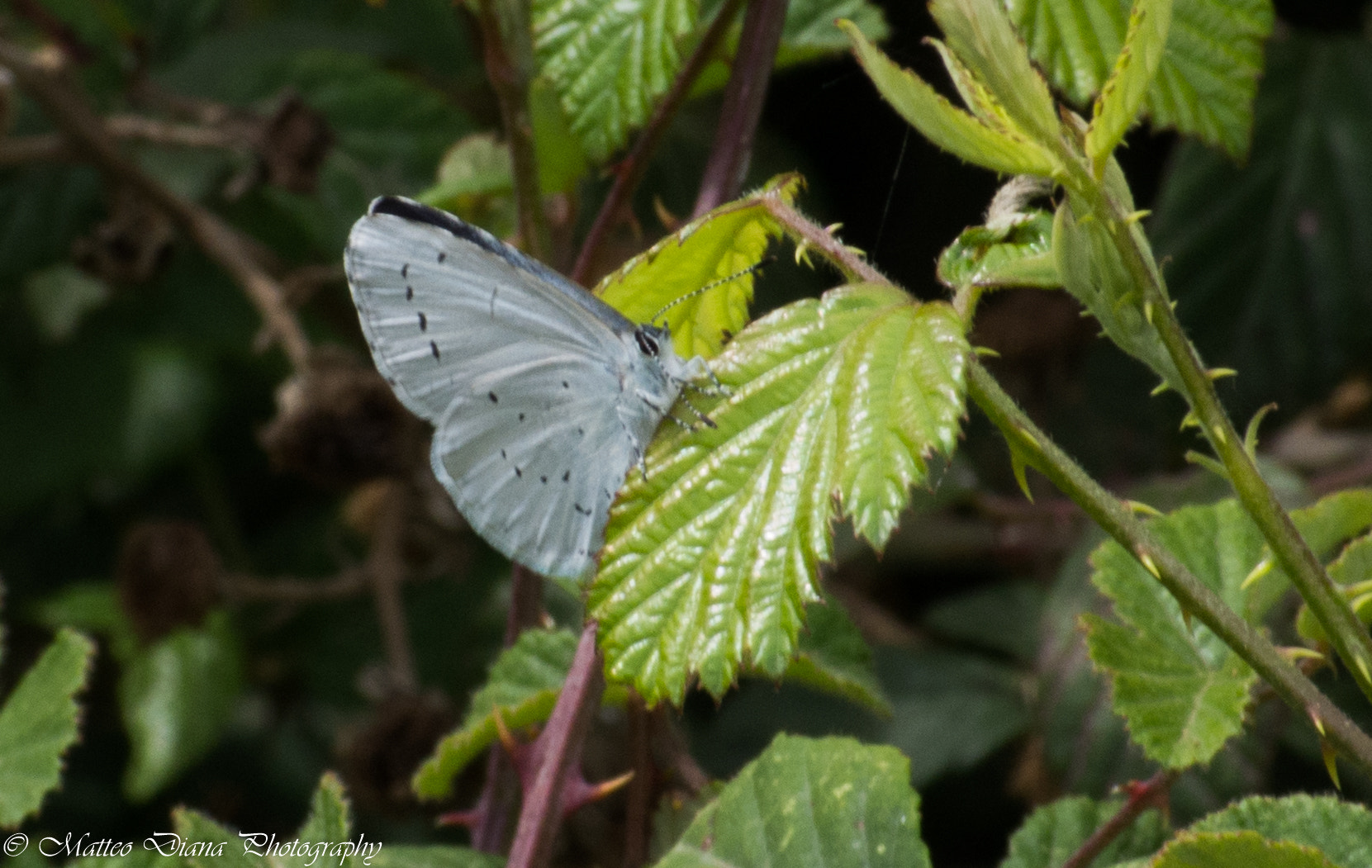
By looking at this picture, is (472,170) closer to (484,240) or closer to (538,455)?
(538,455)

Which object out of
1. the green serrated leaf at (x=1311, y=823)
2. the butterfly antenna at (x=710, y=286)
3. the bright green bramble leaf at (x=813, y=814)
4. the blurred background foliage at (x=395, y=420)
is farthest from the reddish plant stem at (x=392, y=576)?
the green serrated leaf at (x=1311, y=823)

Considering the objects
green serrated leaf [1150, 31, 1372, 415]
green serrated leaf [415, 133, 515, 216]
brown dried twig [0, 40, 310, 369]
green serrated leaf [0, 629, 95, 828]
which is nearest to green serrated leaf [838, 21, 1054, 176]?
green serrated leaf [415, 133, 515, 216]

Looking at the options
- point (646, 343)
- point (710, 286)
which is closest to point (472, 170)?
point (646, 343)

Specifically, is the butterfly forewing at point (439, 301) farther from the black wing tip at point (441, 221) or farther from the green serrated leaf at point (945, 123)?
the green serrated leaf at point (945, 123)

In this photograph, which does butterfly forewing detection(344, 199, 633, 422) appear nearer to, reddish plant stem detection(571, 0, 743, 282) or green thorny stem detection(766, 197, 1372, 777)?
reddish plant stem detection(571, 0, 743, 282)

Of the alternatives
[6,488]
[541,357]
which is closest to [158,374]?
[6,488]
